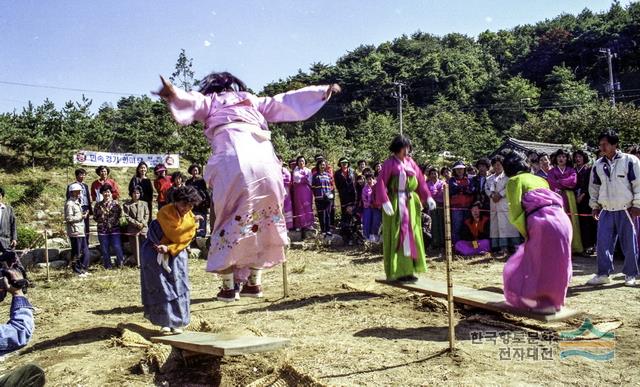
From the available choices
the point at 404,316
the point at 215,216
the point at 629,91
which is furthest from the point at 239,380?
the point at 629,91

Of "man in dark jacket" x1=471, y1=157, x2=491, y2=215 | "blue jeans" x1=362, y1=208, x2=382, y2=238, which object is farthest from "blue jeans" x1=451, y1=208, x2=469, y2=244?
"blue jeans" x1=362, y1=208, x2=382, y2=238

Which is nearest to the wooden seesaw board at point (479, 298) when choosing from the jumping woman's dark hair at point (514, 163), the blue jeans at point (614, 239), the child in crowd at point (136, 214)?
the jumping woman's dark hair at point (514, 163)

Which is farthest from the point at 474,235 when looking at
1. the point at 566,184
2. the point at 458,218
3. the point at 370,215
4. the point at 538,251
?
the point at 538,251

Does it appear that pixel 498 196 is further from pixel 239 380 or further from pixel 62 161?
pixel 62 161

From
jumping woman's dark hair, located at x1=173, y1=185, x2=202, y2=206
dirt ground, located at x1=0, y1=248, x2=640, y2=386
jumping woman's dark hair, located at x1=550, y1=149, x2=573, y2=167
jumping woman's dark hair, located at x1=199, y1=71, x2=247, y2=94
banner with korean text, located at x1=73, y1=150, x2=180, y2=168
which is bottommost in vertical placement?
dirt ground, located at x1=0, y1=248, x2=640, y2=386

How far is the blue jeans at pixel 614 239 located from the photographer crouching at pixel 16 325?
676cm

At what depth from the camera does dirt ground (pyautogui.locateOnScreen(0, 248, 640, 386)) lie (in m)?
4.16

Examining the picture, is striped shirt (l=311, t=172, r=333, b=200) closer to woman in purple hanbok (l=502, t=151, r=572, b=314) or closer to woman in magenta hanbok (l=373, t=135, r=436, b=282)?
woman in magenta hanbok (l=373, t=135, r=436, b=282)

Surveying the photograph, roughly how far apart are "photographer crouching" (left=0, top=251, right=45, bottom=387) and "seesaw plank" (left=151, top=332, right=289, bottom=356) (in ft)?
3.90

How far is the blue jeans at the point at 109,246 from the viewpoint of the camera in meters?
10.4

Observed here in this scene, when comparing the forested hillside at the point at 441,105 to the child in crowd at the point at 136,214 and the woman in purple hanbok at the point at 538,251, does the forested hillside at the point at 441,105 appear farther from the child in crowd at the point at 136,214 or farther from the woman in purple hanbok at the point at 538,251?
the woman in purple hanbok at the point at 538,251

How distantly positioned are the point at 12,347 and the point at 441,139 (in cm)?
3192

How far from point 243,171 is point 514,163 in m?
2.99

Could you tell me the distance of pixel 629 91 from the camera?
47.8 m
